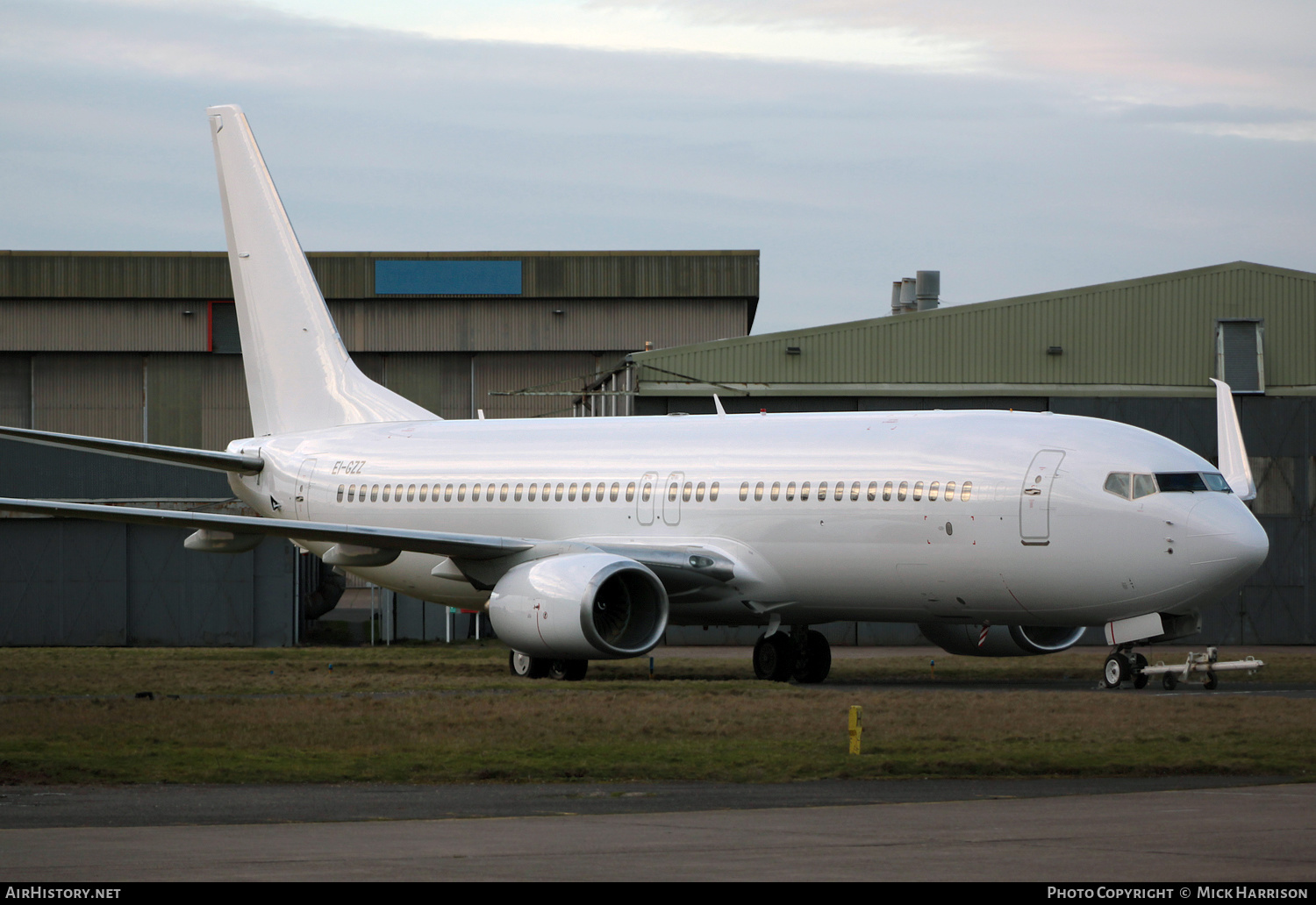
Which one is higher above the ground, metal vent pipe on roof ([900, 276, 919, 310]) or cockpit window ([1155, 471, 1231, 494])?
metal vent pipe on roof ([900, 276, 919, 310])

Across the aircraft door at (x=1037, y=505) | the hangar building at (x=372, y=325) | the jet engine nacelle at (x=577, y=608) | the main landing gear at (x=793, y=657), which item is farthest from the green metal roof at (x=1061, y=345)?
the aircraft door at (x=1037, y=505)

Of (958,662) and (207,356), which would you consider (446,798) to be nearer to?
(958,662)

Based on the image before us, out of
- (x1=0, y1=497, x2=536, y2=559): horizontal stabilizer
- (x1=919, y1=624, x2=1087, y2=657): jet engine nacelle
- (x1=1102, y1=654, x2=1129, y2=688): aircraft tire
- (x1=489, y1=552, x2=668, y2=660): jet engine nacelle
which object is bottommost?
(x1=1102, y1=654, x2=1129, y2=688): aircraft tire

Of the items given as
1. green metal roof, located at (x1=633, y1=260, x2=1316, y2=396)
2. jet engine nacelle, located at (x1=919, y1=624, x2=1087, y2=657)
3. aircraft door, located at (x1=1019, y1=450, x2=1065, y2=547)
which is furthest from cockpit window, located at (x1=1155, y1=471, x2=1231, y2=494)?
green metal roof, located at (x1=633, y1=260, x2=1316, y2=396)

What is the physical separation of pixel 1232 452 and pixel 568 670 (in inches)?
423

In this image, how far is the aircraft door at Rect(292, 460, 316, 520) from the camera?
3078 centimetres

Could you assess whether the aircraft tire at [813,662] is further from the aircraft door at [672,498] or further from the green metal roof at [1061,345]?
the green metal roof at [1061,345]

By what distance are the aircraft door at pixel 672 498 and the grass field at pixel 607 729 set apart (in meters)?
2.38

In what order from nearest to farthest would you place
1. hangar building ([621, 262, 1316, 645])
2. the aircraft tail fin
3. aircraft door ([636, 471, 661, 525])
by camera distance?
aircraft door ([636, 471, 661, 525])
the aircraft tail fin
hangar building ([621, 262, 1316, 645])

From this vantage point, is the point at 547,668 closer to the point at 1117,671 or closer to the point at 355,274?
the point at 1117,671

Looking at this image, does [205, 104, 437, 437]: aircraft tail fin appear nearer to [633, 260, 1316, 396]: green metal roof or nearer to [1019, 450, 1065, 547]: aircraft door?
[633, 260, 1316, 396]: green metal roof

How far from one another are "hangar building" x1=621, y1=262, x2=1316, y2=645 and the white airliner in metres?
10.8

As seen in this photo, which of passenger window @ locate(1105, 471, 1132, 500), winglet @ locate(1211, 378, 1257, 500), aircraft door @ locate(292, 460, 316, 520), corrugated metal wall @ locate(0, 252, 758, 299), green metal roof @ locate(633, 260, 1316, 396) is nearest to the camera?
passenger window @ locate(1105, 471, 1132, 500)

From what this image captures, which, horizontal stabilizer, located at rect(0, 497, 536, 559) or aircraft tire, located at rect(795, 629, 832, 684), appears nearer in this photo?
horizontal stabilizer, located at rect(0, 497, 536, 559)
